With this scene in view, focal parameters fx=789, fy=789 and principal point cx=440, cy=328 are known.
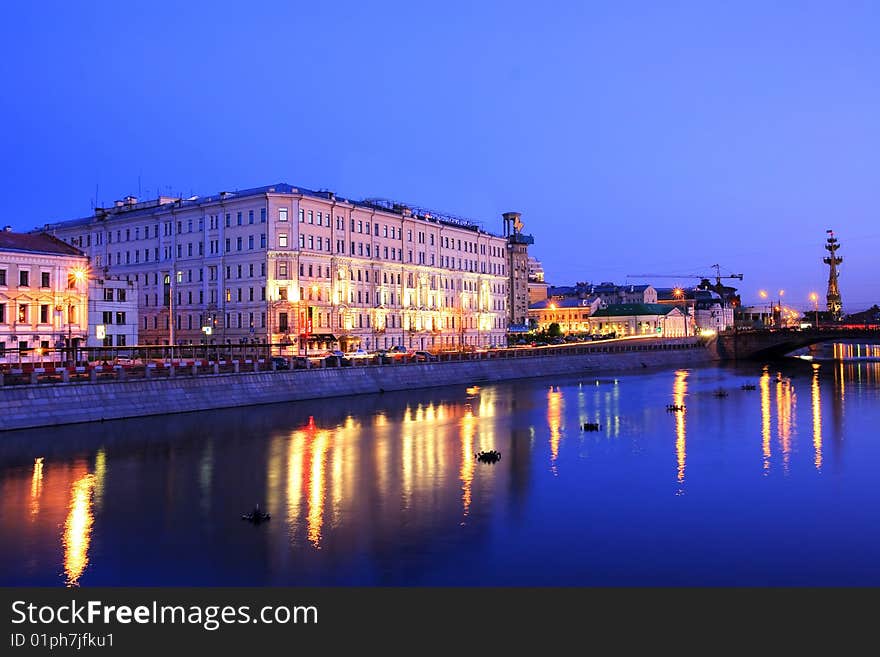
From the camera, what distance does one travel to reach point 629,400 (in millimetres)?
66688

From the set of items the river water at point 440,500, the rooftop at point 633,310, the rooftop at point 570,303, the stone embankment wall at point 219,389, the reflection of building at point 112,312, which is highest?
the rooftop at point 570,303

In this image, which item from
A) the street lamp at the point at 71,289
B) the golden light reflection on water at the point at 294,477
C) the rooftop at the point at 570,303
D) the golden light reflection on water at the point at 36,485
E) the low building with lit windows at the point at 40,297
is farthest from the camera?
the rooftop at the point at 570,303

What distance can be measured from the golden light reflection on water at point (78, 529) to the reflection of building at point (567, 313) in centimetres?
16707

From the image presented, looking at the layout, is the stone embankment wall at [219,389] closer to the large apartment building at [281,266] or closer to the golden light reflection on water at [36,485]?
the golden light reflection on water at [36,485]

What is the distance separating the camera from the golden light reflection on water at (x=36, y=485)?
1037 inches

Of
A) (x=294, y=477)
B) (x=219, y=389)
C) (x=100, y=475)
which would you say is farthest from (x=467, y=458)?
(x=219, y=389)

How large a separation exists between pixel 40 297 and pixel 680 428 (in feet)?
159

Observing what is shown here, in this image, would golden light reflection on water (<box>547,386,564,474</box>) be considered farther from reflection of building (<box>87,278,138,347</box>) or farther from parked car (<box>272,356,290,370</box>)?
reflection of building (<box>87,278,138,347</box>)

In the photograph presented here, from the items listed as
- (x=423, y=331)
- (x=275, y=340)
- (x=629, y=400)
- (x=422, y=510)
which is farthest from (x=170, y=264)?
(x=422, y=510)

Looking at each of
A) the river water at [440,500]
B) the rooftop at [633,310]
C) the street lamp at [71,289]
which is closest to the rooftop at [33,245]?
the street lamp at [71,289]

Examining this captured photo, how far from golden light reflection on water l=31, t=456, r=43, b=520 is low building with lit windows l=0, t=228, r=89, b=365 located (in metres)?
25.9

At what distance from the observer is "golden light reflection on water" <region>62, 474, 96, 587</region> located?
790 inches

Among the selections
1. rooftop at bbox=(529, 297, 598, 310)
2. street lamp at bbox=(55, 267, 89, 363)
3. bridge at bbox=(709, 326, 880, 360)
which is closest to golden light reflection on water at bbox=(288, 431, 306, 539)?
street lamp at bbox=(55, 267, 89, 363)

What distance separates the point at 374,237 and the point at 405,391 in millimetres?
33974
